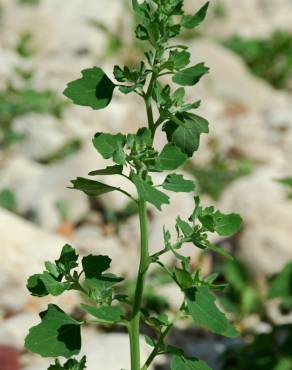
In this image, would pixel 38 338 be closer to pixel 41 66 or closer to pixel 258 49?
pixel 41 66

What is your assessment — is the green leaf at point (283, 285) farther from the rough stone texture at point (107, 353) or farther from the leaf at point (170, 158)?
the leaf at point (170, 158)

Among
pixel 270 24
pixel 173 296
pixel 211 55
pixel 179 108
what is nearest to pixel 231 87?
pixel 211 55

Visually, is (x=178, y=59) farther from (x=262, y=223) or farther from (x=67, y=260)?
(x=262, y=223)

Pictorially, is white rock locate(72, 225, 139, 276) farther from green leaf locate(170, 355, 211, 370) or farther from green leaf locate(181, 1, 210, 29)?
green leaf locate(181, 1, 210, 29)

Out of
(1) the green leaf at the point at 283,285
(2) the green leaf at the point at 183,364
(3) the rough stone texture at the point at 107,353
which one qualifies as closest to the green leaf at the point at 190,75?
(2) the green leaf at the point at 183,364

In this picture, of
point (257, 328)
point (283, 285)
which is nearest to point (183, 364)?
point (283, 285)

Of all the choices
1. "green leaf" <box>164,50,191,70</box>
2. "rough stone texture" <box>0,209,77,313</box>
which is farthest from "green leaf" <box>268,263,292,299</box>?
"green leaf" <box>164,50,191,70</box>
